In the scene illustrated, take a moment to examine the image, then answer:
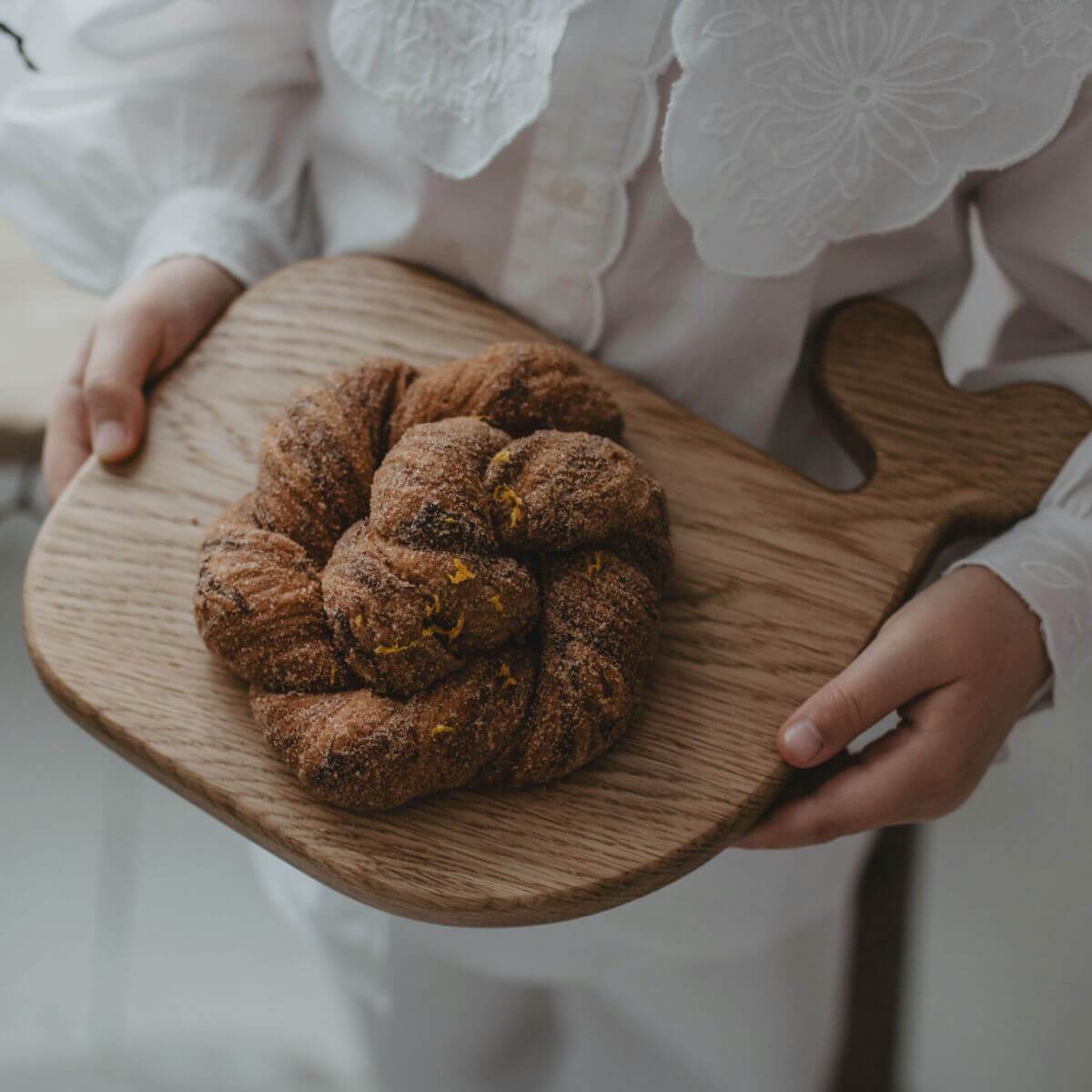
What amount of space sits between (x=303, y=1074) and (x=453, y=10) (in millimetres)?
1280

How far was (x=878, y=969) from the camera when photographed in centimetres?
143

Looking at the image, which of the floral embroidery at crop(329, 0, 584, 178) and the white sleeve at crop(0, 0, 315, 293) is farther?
the white sleeve at crop(0, 0, 315, 293)

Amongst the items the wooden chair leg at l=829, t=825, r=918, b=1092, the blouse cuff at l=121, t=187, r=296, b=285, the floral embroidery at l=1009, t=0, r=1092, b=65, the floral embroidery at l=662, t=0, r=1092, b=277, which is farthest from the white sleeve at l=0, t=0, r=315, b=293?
the wooden chair leg at l=829, t=825, r=918, b=1092

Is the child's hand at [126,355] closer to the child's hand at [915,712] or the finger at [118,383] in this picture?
the finger at [118,383]

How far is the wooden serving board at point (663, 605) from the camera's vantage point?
0.55 meters

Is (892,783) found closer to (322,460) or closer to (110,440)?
(322,460)

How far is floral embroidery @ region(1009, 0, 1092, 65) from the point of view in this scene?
21.7 inches

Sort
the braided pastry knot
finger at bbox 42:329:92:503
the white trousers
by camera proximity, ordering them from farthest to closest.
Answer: the white trousers < finger at bbox 42:329:92:503 < the braided pastry knot

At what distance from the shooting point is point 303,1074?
133 cm

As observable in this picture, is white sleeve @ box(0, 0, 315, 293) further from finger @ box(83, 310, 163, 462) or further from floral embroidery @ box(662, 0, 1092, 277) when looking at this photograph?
floral embroidery @ box(662, 0, 1092, 277)

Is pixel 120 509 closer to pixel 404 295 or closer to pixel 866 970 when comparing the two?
pixel 404 295

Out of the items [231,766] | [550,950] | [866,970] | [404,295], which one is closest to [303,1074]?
[550,950]

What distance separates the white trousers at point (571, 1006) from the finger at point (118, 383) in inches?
20.1

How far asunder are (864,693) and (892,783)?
0.22 ft
